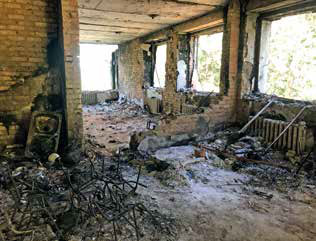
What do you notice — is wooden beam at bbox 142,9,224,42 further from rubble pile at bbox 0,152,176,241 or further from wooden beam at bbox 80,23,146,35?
rubble pile at bbox 0,152,176,241

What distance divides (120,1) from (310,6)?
3.50m

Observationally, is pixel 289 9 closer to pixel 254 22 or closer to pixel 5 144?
pixel 254 22

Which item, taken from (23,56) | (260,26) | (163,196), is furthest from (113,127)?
(260,26)

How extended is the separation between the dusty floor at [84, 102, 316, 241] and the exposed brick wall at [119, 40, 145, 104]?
19.6 ft

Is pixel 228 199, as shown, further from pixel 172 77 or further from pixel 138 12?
pixel 172 77

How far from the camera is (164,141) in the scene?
15.5 ft

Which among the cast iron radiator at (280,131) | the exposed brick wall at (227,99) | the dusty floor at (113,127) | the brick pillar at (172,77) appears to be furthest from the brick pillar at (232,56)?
Answer: the dusty floor at (113,127)

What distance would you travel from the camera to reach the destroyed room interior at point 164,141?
2227 millimetres

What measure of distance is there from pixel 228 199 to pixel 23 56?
3.97 metres

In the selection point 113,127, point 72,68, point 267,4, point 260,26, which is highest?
point 267,4

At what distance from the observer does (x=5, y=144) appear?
13.0ft

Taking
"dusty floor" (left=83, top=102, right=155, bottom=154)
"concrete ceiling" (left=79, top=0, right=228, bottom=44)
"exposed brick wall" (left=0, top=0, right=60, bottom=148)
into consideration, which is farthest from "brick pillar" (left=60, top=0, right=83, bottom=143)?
"concrete ceiling" (left=79, top=0, right=228, bottom=44)

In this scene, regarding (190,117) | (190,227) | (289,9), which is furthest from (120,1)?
(190,227)

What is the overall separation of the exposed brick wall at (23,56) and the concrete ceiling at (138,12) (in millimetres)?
1017
